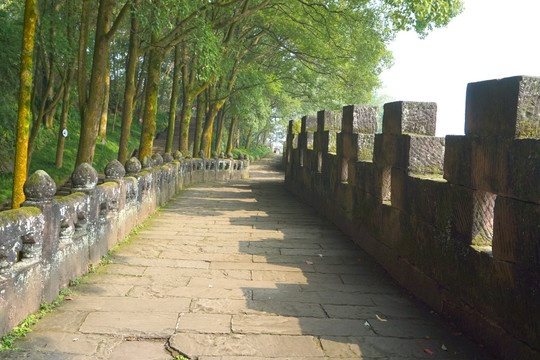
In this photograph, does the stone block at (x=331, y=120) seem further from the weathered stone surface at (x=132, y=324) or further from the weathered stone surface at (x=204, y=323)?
the weathered stone surface at (x=132, y=324)

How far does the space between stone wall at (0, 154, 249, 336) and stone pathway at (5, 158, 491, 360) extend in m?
0.22

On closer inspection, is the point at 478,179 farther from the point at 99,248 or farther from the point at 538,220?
the point at 99,248

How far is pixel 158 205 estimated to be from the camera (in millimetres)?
10984

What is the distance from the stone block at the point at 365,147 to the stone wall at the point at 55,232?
3.70 meters

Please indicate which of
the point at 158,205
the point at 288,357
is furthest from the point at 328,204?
the point at 288,357

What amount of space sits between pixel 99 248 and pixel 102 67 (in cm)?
564

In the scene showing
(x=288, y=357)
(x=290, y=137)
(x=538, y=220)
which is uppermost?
(x=290, y=137)

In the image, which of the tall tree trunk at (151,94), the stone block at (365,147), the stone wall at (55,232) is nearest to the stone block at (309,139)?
the tall tree trunk at (151,94)

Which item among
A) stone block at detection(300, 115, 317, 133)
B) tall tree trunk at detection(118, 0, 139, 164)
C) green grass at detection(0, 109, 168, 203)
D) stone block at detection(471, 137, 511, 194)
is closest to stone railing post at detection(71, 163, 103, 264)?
stone block at detection(471, 137, 511, 194)

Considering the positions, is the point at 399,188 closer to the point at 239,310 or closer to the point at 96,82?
the point at 239,310

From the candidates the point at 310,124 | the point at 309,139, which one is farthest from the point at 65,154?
the point at 309,139

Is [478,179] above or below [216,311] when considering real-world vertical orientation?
above

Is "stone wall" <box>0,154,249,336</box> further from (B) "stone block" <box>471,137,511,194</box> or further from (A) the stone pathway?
(B) "stone block" <box>471,137,511,194</box>

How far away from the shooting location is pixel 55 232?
4484 millimetres
